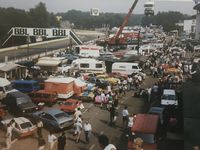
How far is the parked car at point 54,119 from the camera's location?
22766 mm

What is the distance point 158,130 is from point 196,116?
7.97 m

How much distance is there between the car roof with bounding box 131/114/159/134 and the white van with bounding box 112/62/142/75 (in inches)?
1073

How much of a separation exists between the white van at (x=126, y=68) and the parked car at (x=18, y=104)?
840 inches

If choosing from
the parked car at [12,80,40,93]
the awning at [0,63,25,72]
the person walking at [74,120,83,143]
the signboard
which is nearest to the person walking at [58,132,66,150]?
the person walking at [74,120,83,143]

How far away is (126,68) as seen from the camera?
47.1 m

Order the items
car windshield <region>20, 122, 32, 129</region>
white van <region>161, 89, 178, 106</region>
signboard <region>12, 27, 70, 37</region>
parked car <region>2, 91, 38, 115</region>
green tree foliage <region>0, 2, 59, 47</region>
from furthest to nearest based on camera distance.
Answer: green tree foliage <region>0, 2, 59, 47</region>, signboard <region>12, 27, 70, 37</region>, white van <region>161, 89, 178, 106</region>, parked car <region>2, 91, 38, 115</region>, car windshield <region>20, 122, 32, 129</region>

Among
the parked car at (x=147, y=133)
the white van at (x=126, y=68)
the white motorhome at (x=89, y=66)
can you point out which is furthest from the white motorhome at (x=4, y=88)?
the white van at (x=126, y=68)

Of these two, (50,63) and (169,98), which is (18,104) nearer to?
(169,98)

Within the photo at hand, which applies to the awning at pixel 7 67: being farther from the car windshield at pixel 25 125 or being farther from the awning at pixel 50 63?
the car windshield at pixel 25 125

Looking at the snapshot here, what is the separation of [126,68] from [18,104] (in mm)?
22502

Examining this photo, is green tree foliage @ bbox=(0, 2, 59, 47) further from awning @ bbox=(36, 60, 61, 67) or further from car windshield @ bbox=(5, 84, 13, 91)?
car windshield @ bbox=(5, 84, 13, 91)

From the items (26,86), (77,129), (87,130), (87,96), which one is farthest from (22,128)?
(26,86)

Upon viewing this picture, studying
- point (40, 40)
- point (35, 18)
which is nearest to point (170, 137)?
point (40, 40)

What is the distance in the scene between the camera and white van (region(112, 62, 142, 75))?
46781 millimetres
